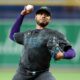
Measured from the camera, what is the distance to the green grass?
1323cm

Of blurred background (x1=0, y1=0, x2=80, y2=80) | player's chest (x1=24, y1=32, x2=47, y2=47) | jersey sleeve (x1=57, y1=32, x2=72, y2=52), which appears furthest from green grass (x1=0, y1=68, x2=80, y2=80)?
jersey sleeve (x1=57, y1=32, x2=72, y2=52)

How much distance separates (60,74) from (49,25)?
4.49 feet

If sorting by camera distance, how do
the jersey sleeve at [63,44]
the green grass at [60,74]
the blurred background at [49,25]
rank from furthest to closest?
1. the blurred background at [49,25]
2. the green grass at [60,74]
3. the jersey sleeve at [63,44]

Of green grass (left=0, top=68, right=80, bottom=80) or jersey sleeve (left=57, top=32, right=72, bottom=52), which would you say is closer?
jersey sleeve (left=57, top=32, right=72, bottom=52)

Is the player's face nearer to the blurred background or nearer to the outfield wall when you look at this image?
the blurred background

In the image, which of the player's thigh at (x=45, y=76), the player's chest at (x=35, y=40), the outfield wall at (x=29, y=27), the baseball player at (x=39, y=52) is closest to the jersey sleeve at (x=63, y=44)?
the baseball player at (x=39, y=52)

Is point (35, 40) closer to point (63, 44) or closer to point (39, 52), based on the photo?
point (39, 52)

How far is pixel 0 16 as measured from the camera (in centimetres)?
1479

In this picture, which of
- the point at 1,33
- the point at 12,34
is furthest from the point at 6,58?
the point at 12,34

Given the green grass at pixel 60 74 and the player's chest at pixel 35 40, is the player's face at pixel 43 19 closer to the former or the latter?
the player's chest at pixel 35 40

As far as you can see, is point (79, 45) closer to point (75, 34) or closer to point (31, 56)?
point (75, 34)

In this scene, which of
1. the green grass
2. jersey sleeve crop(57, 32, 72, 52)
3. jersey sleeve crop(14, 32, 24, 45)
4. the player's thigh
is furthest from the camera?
the green grass

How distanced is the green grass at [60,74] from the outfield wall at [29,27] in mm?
270

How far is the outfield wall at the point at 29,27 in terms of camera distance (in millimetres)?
14433
